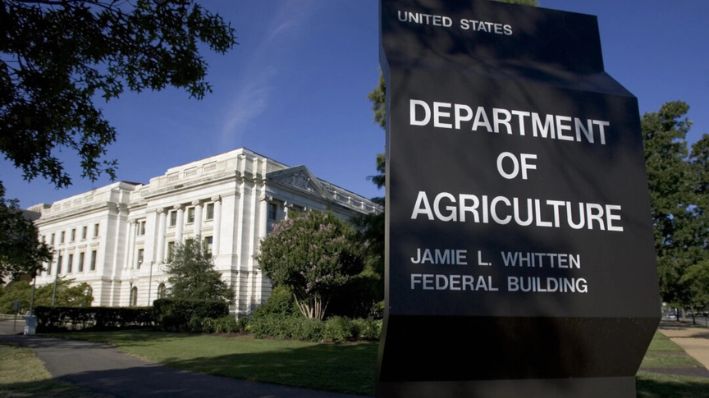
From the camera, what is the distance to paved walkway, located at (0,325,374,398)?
906cm

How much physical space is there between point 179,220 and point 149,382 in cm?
4533

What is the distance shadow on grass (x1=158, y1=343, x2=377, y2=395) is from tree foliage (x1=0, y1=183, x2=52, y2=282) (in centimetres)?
738

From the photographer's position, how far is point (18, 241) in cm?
1991

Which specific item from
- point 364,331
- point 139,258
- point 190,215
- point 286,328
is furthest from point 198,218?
point 364,331

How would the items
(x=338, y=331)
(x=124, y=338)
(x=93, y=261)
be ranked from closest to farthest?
(x=338, y=331) < (x=124, y=338) < (x=93, y=261)

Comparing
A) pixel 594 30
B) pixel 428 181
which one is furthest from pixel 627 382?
pixel 594 30

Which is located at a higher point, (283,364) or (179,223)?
(179,223)

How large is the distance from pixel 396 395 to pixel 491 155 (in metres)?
1.43

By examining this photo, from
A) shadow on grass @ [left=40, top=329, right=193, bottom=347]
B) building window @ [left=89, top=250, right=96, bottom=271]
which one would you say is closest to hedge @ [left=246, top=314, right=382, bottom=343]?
shadow on grass @ [left=40, top=329, right=193, bottom=347]

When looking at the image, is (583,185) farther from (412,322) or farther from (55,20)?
(55,20)

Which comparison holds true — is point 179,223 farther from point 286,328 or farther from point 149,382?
point 149,382

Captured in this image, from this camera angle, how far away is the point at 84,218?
65125mm

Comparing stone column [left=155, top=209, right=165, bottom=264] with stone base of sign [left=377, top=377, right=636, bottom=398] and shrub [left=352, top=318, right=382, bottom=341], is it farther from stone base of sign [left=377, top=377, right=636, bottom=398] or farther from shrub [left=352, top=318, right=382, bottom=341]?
stone base of sign [left=377, top=377, right=636, bottom=398]

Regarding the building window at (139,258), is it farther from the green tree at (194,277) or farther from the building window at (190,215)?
the green tree at (194,277)
